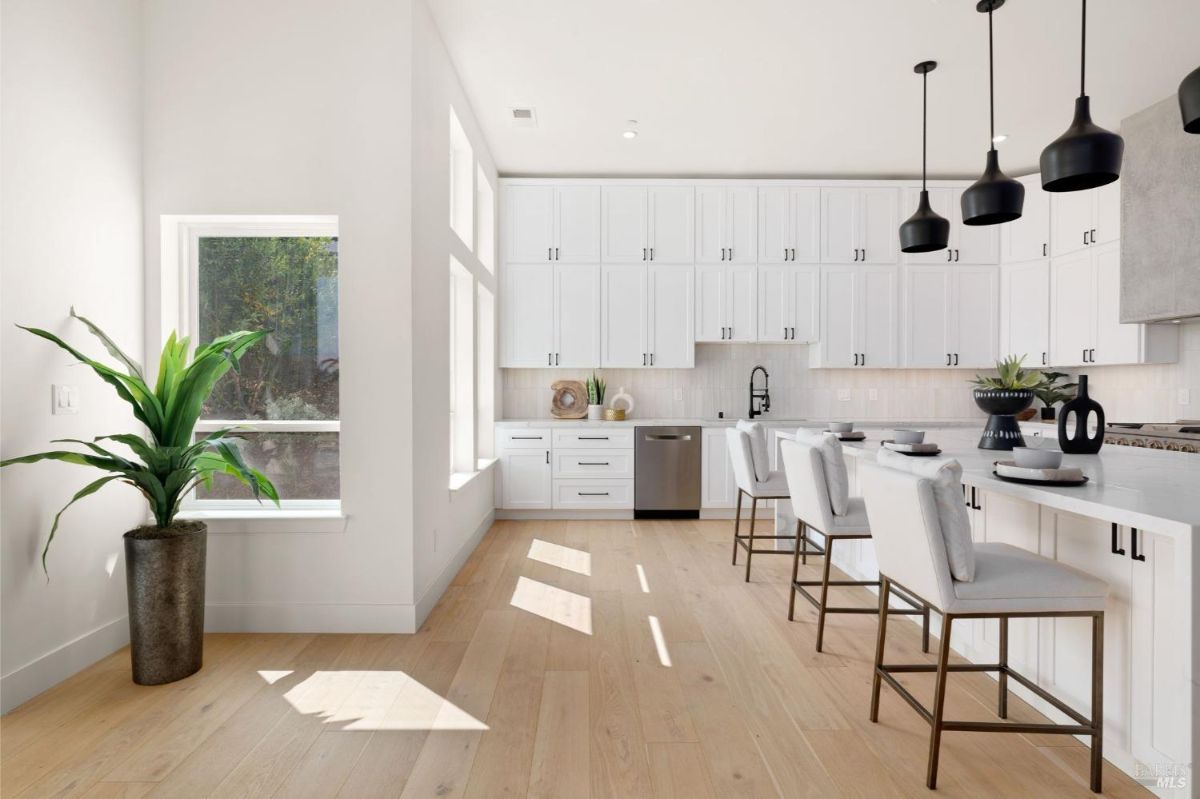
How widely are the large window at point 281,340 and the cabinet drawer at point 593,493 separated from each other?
8.38 feet

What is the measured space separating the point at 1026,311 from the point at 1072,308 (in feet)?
1.23

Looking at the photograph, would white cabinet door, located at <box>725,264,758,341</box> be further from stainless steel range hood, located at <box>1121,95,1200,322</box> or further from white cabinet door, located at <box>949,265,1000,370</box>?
stainless steel range hood, located at <box>1121,95,1200,322</box>

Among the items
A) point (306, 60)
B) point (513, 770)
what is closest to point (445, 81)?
point (306, 60)

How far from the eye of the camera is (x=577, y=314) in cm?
569

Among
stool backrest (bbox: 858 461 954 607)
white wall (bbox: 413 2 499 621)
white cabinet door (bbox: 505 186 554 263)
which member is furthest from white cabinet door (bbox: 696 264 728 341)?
stool backrest (bbox: 858 461 954 607)

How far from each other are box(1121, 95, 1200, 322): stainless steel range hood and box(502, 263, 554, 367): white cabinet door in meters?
4.39

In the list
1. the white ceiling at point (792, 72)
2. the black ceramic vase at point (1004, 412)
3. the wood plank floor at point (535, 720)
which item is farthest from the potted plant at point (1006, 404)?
the white ceiling at point (792, 72)

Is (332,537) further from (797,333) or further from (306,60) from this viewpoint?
(797,333)

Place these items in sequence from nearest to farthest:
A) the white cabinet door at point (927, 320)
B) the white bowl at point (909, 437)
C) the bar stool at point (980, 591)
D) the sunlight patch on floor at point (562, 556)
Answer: the bar stool at point (980, 591)
the white bowl at point (909, 437)
the sunlight patch on floor at point (562, 556)
the white cabinet door at point (927, 320)

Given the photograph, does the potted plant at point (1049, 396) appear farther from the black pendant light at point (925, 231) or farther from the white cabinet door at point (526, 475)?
the white cabinet door at point (526, 475)

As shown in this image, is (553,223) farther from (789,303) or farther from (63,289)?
(63,289)

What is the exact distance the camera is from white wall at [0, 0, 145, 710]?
2309 mm

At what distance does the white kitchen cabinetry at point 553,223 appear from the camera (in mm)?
5652

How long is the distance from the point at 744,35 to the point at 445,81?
1.69 meters
